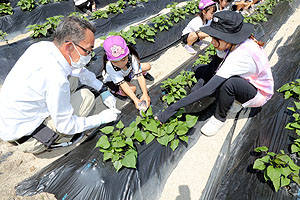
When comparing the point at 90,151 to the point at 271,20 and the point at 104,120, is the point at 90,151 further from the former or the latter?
the point at 271,20

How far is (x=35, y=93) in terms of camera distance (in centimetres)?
161

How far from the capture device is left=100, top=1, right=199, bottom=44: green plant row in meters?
3.76

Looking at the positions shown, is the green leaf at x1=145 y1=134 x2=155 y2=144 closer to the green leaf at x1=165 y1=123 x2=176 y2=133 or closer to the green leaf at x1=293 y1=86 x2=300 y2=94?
the green leaf at x1=165 y1=123 x2=176 y2=133

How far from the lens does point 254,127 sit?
2174mm

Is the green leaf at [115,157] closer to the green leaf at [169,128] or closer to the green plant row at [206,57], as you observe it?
the green leaf at [169,128]

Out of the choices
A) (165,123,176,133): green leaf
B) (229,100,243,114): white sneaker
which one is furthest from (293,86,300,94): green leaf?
(165,123,176,133): green leaf

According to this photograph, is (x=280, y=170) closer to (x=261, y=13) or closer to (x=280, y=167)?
(x=280, y=167)

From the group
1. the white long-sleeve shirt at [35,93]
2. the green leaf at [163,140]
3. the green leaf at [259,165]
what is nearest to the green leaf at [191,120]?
the green leaf at [163,140]

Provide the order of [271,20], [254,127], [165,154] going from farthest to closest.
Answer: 1. [271,20]
2. [254,127]
3. [165,154]

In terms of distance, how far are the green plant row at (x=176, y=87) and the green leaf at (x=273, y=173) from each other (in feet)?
4.06

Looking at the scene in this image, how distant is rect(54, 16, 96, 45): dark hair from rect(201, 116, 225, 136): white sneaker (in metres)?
1.80

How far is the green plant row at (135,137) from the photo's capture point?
5.56 feet

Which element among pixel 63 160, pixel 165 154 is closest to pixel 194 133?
pixel 165 154

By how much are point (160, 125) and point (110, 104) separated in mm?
904
